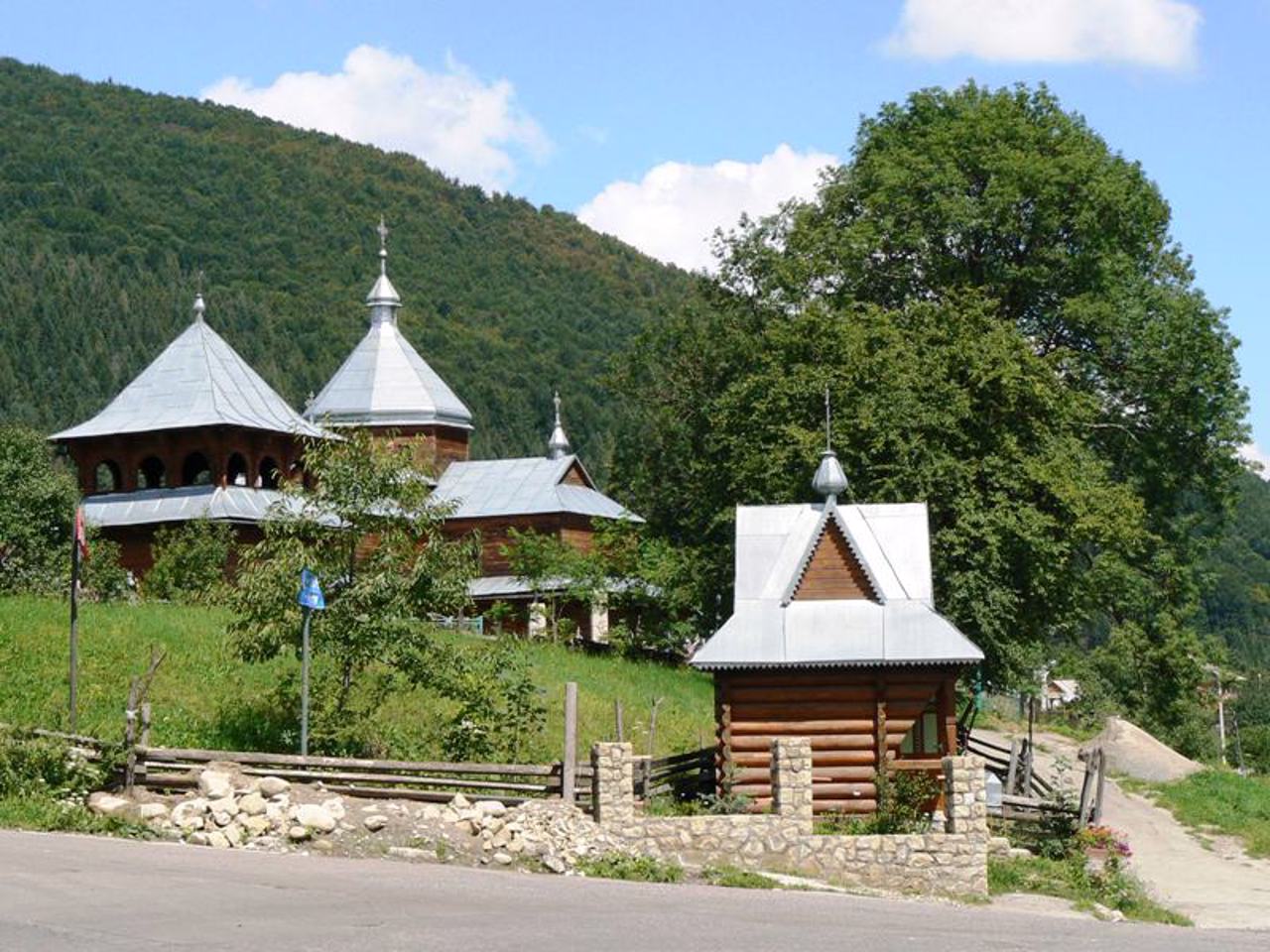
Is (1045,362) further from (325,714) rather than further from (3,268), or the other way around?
(3,268)

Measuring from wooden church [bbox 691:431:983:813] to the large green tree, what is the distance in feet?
25.8

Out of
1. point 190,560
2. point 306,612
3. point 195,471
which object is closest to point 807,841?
point 306,612

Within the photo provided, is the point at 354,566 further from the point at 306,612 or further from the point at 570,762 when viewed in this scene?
the point at 570,762

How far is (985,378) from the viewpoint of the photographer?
125 ft

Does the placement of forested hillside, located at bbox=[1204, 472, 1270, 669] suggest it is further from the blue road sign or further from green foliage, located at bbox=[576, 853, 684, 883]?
green foliage, located at bbox=[576, 853, 684, 883]

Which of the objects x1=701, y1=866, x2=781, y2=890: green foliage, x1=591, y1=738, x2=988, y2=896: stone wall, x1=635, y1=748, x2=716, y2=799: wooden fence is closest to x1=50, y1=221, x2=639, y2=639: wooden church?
x1=635, y1=748, x2=716, y2=799: wooden fence

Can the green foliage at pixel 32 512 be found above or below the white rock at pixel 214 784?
above

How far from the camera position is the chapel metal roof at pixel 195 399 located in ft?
175

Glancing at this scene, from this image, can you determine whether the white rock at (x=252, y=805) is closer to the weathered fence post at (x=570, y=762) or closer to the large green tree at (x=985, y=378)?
the weathered fence post at (x=570, y=762)

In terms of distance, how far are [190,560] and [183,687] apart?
56.3 ft

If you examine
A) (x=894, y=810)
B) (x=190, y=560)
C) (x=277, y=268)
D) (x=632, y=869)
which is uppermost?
(x=277, y=268)

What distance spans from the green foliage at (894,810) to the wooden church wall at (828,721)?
39 cm

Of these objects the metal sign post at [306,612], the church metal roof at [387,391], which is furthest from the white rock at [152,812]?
the church metal roof at [387,391]

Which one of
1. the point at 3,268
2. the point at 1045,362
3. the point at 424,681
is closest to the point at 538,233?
the point at 3,268
